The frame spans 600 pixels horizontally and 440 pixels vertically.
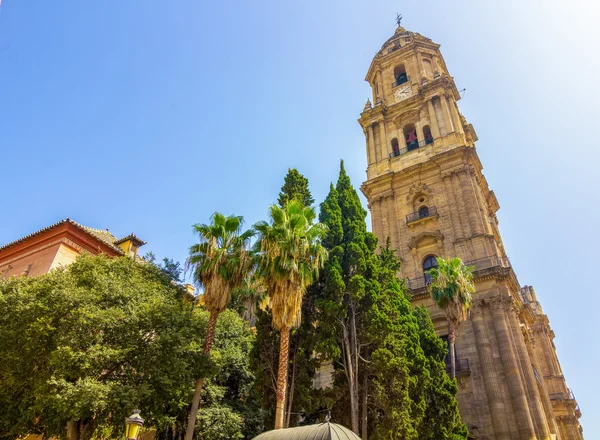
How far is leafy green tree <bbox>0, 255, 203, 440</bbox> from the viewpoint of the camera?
13.6 metres

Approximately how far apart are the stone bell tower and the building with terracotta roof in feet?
60.3

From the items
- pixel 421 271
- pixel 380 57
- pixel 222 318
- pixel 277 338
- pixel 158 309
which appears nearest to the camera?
pixel 158 309

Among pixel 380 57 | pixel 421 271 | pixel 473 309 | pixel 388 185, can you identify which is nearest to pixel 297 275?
pixel 473 309

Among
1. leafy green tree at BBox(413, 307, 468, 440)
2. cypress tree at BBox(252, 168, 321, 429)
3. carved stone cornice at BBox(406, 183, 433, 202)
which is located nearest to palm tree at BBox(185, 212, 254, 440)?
cypress tree at BBox(252, 168, 321, 429)

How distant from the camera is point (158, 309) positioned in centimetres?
1569

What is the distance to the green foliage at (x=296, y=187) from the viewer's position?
19.9 metres

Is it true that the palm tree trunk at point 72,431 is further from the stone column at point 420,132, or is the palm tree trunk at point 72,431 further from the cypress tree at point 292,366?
the stone column at point 420,132

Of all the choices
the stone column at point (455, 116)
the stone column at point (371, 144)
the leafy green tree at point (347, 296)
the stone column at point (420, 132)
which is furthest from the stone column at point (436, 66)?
the leafy green tree at point (347, 296)

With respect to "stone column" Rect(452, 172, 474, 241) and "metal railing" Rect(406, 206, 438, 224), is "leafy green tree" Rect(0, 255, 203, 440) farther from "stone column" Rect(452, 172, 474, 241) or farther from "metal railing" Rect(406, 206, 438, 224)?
"metal railing" Rect(406, 206, 438, 224)

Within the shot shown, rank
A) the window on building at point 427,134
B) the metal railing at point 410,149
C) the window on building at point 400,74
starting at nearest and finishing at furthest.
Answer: the metal railing at point 410,149
the window on building at point 427,134
the window on building at point 400,74

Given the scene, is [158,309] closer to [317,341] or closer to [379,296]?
[317,341]

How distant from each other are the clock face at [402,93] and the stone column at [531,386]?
19.7m

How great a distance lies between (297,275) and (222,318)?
7897mm

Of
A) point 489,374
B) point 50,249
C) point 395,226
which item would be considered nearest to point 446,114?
point 395,226
